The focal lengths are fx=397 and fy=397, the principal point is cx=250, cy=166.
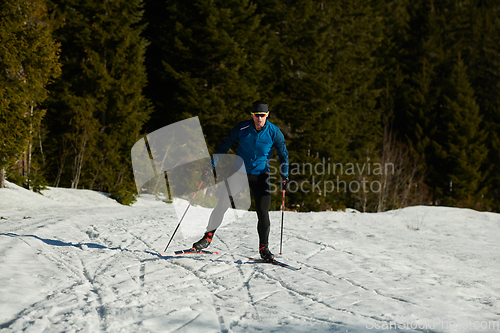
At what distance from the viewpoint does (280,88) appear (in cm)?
2528

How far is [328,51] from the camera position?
26641 mm

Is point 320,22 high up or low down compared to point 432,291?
up

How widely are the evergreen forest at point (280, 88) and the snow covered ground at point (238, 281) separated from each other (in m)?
7.18

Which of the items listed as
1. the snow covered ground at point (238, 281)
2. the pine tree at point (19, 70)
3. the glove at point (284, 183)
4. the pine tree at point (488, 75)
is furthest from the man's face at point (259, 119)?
the pine tree at point (488, 75)

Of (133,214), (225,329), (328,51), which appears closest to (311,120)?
(328,51)

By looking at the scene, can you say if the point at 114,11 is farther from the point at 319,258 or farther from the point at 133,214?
the point at 319,258

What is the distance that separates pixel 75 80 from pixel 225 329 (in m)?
17.6

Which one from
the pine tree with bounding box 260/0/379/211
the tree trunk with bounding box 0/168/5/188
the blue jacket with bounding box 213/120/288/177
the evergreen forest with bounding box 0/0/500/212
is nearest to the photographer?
the blue jacket with bounding box 213/120/288/177

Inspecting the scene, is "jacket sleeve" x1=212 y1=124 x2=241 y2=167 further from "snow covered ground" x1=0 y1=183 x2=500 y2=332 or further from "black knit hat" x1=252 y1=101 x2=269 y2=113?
"snow covered ground" x1=0 y1=183 x2=500 y2=332

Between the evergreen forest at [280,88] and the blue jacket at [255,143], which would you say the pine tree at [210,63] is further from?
the blue jacket at [255,143]

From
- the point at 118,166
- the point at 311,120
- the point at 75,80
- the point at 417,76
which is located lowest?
the point at 118,166

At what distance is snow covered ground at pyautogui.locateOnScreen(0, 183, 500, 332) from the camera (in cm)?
311

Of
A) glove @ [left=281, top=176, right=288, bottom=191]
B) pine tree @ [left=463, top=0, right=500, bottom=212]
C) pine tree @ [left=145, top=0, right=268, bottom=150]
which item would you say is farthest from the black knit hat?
pine tree @ [left=463, top=0, right=500, bottom=212]

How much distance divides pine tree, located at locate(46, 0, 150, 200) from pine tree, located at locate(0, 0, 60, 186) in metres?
5.53
